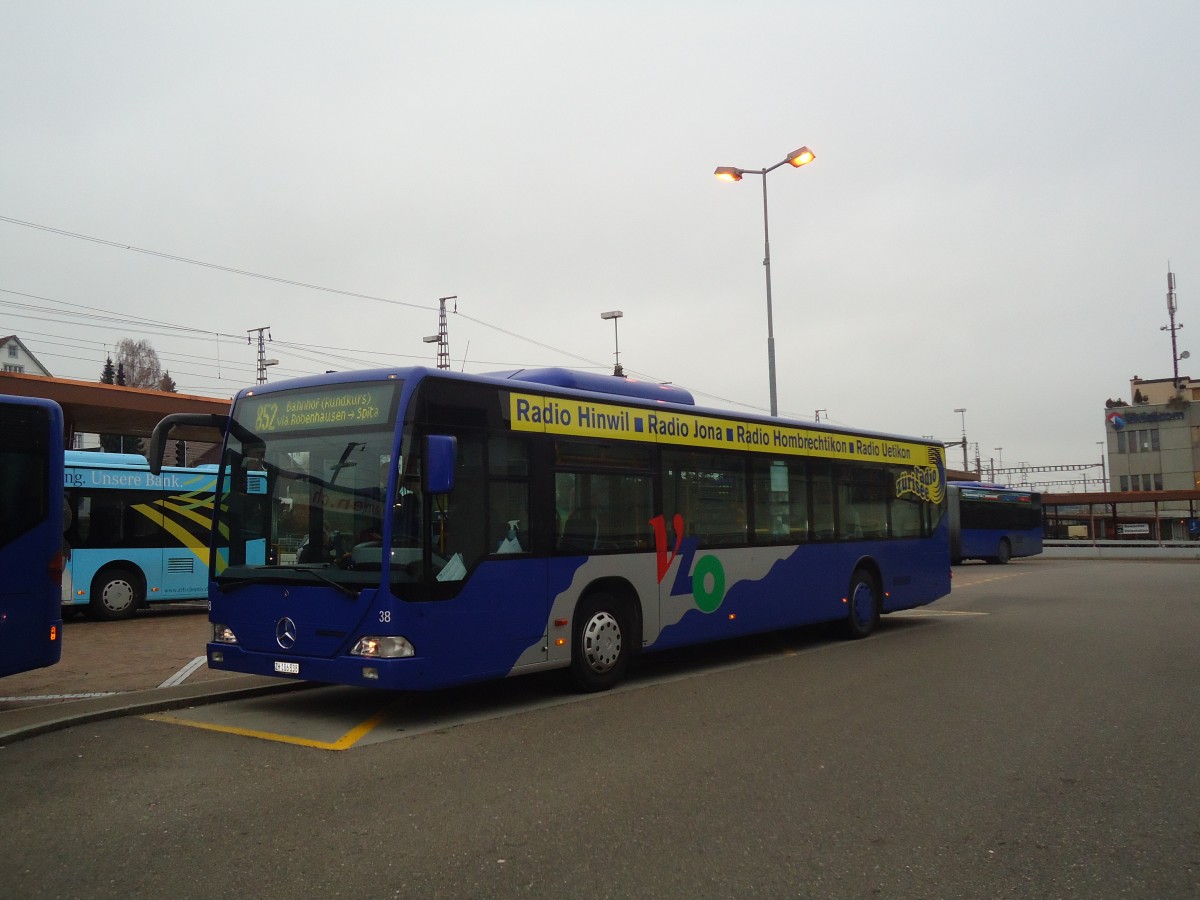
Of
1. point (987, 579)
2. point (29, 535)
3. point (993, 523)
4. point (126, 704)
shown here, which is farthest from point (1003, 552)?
point (29, 535)

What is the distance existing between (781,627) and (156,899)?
9444 mm

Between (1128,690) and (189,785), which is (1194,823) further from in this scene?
(189,785)

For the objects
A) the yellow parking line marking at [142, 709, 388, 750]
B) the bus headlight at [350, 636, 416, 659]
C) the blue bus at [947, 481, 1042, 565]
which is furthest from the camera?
the blue bus at [947, 481, 1042, 565]

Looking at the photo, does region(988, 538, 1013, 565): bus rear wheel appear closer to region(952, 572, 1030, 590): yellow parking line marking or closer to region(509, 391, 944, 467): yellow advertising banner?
region(952, 572, 1030, 590): yellow parking line marking

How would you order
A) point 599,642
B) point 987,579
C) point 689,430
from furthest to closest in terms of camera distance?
1. point 987,579
2. point 689,430
3. point 599,642

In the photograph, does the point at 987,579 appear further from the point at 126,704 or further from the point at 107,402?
the point at 126,704

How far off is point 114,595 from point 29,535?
36.5 ft

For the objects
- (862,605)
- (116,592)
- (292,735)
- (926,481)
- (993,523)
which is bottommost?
(292,735)

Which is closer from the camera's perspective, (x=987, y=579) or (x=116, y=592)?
(x=116, y=592)

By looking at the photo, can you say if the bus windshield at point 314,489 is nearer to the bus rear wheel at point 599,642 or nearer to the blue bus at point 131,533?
the bus rear wheel at point 599,642

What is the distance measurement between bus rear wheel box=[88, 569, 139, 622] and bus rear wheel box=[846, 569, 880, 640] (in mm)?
13275

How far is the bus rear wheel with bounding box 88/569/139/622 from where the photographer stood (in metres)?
18.3

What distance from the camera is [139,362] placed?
280 feet

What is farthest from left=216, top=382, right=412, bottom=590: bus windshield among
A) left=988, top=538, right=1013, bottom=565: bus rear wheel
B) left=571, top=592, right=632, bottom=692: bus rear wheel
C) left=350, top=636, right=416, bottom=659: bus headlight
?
left=988, top=538, right=1013, bottom=565: bus rear wheel
